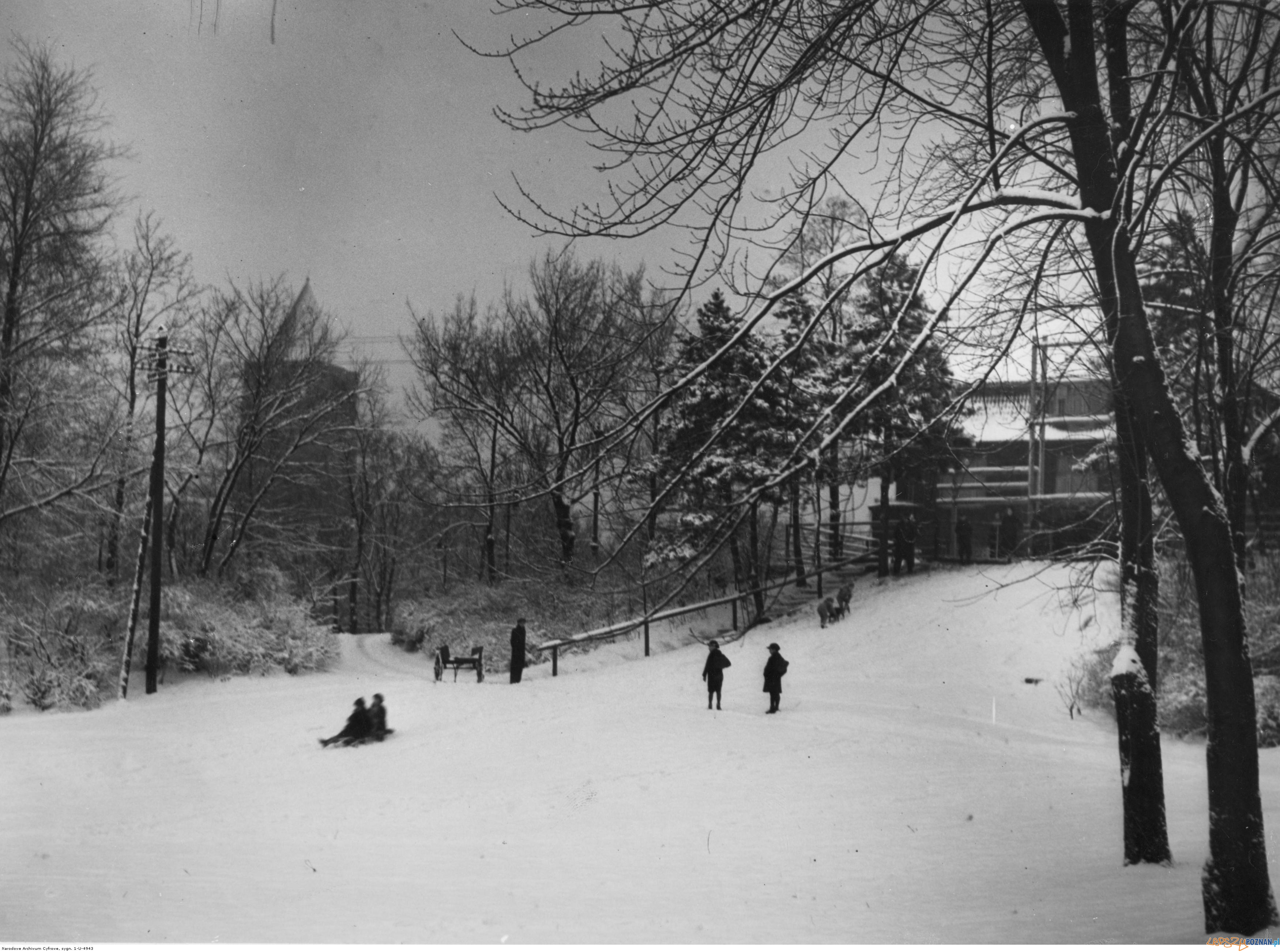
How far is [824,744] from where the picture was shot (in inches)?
411

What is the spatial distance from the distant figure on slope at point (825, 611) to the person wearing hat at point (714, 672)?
2198mm

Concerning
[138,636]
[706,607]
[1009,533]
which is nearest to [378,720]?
[138,636]

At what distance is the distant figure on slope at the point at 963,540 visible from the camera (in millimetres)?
9383

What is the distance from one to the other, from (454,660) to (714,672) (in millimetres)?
3380

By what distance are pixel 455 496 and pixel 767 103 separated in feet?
10.8

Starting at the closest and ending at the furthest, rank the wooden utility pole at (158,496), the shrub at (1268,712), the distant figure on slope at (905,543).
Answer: the distant figure on slope at (905,543)
the shrub at (1268,712)
the wooden utility pole at (158,496)

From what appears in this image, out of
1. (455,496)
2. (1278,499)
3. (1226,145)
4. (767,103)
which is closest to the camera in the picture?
(767,103)

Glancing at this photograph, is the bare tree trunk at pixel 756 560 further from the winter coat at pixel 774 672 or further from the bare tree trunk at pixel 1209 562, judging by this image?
the winter coat at pixel 774 672

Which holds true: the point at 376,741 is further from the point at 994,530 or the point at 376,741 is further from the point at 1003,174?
the point at 994,530

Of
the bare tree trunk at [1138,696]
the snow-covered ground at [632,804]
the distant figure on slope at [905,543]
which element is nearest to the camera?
the snow-covered ground at [632,804]

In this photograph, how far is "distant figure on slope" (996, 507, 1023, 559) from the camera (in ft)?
31.3

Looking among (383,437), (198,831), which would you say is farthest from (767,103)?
(198,831)

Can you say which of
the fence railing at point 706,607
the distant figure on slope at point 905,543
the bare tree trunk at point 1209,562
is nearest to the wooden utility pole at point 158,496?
the fence railing at point 706,607

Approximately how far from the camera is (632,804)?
8219mm
